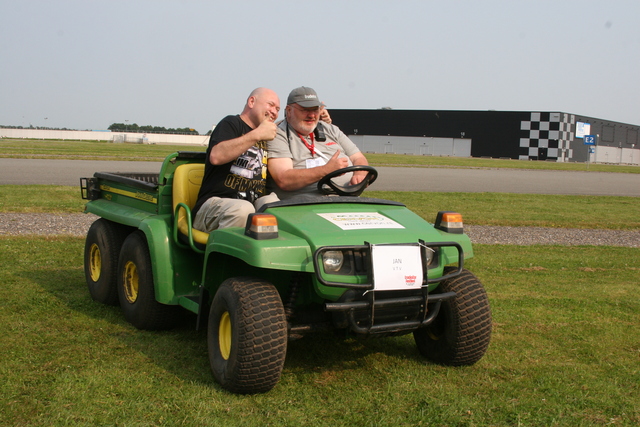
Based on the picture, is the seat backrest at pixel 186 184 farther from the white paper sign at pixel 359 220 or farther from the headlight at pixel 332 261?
the headlight at pixel 332 261

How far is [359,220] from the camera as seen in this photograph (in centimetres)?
366

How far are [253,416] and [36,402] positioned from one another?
3.65 feet

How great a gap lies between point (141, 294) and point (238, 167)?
116 cm

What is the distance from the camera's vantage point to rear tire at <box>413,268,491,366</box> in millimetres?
3707

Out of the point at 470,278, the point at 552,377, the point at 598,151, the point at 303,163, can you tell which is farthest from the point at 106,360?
the point at 598,151

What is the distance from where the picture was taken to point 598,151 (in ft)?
233

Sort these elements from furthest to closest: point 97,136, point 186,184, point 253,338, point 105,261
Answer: point 97,136, point 105,261, point 186,184, point 253,338

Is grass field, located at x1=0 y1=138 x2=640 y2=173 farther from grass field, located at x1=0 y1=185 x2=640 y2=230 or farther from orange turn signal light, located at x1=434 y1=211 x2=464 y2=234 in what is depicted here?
orange turn signal light, located at x1=434 y1=211 x2=464 y2=234

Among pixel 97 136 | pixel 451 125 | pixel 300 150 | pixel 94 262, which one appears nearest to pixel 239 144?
pixel 300 150

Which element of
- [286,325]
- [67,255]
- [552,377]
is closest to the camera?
[286,325]

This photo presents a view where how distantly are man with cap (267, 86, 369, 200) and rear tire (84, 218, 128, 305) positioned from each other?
1630 mm

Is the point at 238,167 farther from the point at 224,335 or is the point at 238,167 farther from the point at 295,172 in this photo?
the point at 224,335

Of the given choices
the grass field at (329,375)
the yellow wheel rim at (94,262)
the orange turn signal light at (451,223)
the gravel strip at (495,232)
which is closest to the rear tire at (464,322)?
the grass field at (329,375)

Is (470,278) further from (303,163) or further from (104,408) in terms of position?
(104,408)
